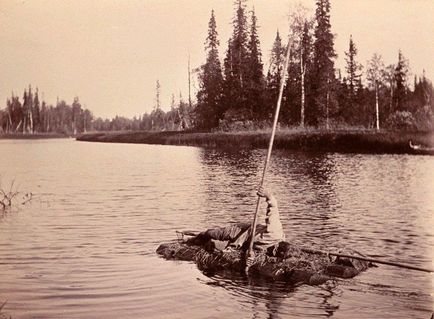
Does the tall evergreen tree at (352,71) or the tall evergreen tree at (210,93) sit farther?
the tall evergreen tree at (352,71)

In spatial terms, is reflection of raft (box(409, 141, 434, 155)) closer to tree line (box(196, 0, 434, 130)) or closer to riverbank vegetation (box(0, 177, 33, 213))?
tree line (box(196, 0, 434, 130))

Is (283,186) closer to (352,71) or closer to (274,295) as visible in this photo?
(274,295)

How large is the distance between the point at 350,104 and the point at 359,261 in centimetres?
3831

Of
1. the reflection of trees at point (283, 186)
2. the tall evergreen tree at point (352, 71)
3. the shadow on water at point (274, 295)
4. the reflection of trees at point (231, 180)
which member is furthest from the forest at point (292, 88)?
the shadow on water at point (274, 295)

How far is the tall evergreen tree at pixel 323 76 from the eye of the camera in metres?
43.1

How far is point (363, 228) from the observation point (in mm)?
15672

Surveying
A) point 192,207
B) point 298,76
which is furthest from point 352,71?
point 192,207

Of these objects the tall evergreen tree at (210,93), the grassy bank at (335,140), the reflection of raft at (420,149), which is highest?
the tall evergreen tree at (210,93)

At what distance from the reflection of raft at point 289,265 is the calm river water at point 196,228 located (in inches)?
10.5

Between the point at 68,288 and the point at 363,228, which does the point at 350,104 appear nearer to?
the point at 363,228

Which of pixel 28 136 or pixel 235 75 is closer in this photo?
pixel 235 75

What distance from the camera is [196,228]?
15.6 meters

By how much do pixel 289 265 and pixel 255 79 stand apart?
120ft

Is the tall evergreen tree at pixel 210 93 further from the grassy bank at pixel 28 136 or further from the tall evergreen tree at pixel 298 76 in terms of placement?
the grassy bank at pixel 28 136
